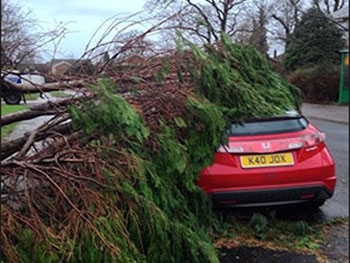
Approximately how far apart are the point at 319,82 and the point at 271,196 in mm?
887

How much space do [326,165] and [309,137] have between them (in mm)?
215

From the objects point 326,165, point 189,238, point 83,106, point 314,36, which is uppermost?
point 314,36

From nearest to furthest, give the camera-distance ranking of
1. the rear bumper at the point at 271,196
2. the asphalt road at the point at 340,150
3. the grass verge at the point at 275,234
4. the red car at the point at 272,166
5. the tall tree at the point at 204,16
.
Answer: the asphalt road at the point at 340,150, the tall tree at the point at 204,16, the red car at the point at 272,166, the rear bumper at the point at 271,196, the grass verge at the point at 275,234

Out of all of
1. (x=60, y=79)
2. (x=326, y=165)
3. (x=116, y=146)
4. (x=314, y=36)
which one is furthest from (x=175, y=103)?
(x=314, y=36)

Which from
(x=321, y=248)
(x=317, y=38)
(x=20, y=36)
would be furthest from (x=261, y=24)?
(x=321, y=248)

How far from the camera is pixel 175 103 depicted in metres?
2.17

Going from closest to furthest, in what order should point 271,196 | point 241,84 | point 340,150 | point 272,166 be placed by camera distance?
point 340,150
point 272,166
point 241,84
point 271,196

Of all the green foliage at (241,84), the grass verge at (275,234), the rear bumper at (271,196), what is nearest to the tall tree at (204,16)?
the green foliage at (241,84)

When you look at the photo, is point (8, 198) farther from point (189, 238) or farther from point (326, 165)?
point (326, 165)

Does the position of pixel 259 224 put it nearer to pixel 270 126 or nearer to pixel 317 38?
pixel 270 126

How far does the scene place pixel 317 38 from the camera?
1.51 metres

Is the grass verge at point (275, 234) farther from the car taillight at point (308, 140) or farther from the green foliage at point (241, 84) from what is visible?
the green foliage at point (241, 84)

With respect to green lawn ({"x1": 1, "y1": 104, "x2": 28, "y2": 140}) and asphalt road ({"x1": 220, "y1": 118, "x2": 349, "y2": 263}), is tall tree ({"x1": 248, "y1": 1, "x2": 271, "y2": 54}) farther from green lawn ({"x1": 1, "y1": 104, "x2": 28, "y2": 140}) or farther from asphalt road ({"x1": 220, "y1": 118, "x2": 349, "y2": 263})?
green lawn ({"x1": 1, "y1": 104, "x2": 28, "y2": 140})

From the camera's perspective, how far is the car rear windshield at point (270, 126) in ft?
6.89
